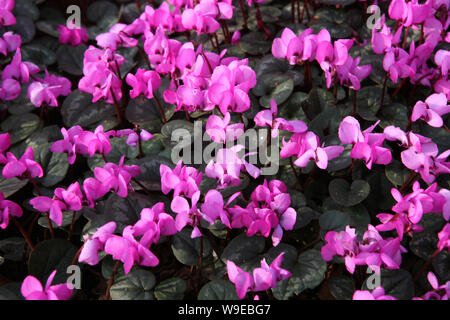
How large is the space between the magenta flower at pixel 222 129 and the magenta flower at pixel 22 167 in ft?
1.41

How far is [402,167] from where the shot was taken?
1367 mm

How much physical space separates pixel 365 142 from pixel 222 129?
343 millimetres

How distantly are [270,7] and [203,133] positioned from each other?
28.3 inches

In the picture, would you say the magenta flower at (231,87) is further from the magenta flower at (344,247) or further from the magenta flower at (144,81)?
the magenta flower at (344,247)

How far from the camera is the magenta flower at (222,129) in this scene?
124cm

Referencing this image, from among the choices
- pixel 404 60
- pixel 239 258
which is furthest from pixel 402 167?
pixel 239 258

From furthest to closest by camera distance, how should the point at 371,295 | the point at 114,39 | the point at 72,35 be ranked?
the point at 72,35 → the point at 114,39 → the point at 371,295

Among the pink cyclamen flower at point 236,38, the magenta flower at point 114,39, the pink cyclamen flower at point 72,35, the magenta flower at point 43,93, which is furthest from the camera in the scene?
the pink cyclamen flower at point 72,35

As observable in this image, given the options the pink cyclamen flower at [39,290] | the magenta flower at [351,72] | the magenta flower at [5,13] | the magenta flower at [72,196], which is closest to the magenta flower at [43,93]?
the magenta flower at [5,13]

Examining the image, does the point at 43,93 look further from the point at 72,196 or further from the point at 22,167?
the point at 72,196

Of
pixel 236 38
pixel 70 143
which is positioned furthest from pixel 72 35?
pixel 70 143

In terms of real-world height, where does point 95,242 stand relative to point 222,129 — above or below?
below

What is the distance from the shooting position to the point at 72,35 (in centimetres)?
187

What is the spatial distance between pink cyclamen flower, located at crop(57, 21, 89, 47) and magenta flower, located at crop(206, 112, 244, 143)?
88 centimetres
